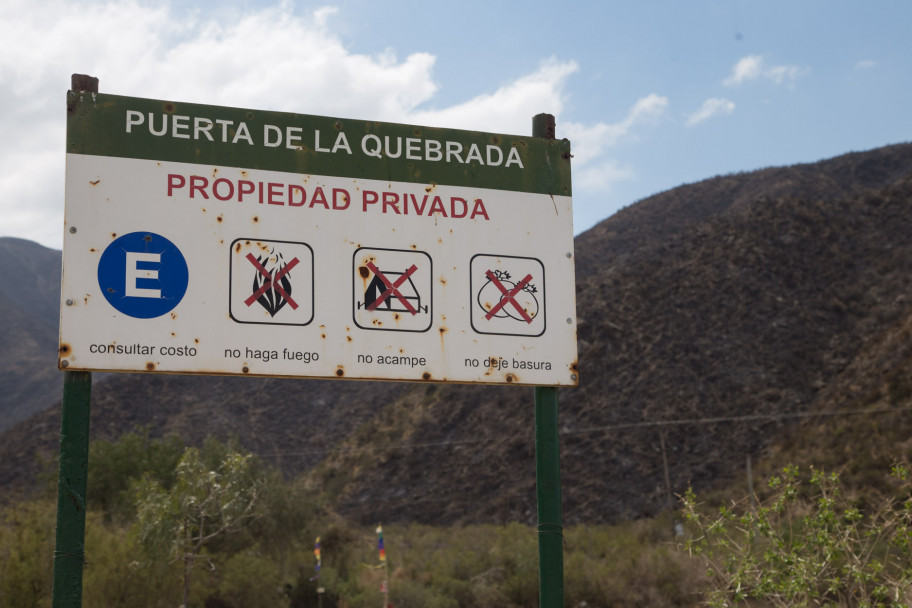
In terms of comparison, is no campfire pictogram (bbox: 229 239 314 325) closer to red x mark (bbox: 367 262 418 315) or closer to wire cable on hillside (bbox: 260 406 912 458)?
red x mark (bbox: 367 262 418 315)

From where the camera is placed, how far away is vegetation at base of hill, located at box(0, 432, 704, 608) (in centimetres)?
1964

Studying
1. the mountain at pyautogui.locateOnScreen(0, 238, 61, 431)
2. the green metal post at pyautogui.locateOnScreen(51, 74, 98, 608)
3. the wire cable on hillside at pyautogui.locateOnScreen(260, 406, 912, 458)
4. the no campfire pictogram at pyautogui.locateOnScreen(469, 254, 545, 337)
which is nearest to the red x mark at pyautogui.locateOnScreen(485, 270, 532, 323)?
the no campfire pictogram at pyautogui.locateOnScreen(469, 254, 545, 337)

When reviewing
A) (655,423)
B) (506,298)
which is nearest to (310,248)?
(506,298)

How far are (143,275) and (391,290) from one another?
127cm

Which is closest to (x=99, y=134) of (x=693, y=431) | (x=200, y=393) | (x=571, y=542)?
(x=571, y=542)

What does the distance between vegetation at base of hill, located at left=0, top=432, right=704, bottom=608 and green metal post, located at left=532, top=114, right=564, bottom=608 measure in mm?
12671

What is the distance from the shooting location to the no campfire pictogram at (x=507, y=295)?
505 centimetres

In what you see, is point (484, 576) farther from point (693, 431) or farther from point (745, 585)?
point (745, 585)

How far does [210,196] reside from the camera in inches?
190

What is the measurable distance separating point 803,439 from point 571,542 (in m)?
11.2

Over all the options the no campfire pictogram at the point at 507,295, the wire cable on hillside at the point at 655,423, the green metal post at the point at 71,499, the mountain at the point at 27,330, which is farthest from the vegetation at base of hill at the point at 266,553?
the mountain at the point at 27,330

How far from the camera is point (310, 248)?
490 centimetres

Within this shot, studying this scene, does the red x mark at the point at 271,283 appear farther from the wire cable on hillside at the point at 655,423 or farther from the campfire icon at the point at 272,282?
the wire cable on hillside at the point at 655,423

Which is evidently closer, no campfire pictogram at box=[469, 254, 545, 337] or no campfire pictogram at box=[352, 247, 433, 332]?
no campfire pictogram at box=[352, 247, 433, 332]
